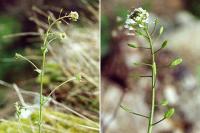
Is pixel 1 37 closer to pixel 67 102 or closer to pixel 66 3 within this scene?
pixel 66 3

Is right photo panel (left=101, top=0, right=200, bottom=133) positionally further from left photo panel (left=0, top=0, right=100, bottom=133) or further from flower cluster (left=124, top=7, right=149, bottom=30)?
flower cluster (left=124, top=7, right=149, bottom=30)

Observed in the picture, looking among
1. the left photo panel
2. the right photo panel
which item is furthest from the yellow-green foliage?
the right photo panel

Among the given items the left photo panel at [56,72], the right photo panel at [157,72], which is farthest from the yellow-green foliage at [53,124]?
the right photo panel at [157,72]

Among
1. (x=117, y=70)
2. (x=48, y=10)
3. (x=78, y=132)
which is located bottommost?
(x=78, y=132)

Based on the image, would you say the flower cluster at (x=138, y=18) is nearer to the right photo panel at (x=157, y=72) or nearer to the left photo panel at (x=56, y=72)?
the left photo panel at (x=56, y=72)

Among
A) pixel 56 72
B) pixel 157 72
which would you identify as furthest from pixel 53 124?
pixel 157 72

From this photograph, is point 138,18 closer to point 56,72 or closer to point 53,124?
point 53,124

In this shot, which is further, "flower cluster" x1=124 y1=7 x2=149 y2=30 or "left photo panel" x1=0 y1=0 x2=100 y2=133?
"left photo panel" x1=0 y1=0 x2=100 y2=133

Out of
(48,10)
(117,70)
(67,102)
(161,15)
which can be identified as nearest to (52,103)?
(67,102)
